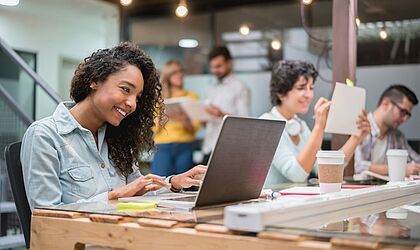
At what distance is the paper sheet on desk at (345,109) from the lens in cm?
247

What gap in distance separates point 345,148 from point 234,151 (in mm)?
1456

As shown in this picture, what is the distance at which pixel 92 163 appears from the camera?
1924mm

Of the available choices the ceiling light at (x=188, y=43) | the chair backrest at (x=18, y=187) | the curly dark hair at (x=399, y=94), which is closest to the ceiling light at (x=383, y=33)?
the curly dark hair at (x=399, y=94)

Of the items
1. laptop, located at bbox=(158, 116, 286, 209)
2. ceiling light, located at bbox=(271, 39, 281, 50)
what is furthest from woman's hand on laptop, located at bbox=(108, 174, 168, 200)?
ceiling light, located at bbox=(271, 39, 281, 50)

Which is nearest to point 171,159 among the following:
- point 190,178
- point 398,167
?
point 398,167

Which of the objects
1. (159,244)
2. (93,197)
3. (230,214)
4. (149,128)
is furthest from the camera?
(149,128)

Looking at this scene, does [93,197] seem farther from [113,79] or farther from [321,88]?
[321,88]

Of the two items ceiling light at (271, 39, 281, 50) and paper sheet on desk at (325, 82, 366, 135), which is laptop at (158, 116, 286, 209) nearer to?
paper sheet on desk at (325, 82, 366, 135)

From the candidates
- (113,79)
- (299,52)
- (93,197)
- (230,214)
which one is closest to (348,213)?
(230,214)

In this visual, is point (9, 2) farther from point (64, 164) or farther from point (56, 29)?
point (64, 164)

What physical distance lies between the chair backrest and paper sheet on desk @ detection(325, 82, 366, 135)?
133 centimetres

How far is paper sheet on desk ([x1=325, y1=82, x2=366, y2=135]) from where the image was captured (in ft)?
8.11

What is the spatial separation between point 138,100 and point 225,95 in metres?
2.99

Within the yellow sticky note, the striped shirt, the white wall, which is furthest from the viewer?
the white wall
